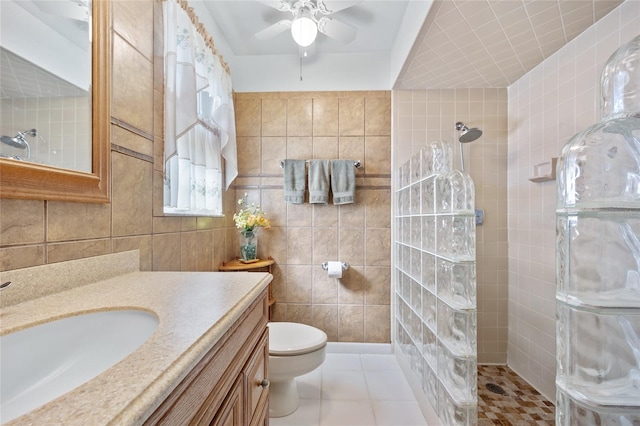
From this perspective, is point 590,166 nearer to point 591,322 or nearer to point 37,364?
point 591,322

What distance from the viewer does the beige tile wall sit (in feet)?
6.83

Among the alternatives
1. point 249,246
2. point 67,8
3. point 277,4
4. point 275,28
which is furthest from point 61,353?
point 275,28

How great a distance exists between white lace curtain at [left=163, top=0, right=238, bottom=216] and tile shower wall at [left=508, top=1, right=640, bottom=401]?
2.08m

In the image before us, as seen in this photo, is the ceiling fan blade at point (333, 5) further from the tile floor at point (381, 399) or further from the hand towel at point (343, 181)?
the tile floor at point (381, 399)

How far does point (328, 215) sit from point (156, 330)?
1817mm

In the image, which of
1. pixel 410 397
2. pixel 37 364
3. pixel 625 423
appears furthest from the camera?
pixel 410 397

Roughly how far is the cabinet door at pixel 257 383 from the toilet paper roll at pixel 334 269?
1.18 m

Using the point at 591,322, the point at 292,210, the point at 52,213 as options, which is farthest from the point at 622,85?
the point at 292,210

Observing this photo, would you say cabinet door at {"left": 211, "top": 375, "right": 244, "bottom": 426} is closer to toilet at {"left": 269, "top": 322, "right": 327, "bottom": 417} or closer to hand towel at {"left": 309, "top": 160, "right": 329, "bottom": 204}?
toilet at {"left": 269, "top": 322, "right": 327, "bottom": 417}

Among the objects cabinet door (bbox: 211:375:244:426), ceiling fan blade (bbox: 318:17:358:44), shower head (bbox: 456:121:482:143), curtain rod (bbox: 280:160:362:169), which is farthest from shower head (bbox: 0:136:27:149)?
shower head (bbox: 456:121:482:143)

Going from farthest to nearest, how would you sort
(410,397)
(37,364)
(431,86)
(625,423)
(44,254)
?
(431,86) → (410,397) → (44,254) → (37,364) → (625,423)

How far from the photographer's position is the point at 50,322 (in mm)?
556

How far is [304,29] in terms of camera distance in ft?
5.21

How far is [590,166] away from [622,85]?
140 mm
